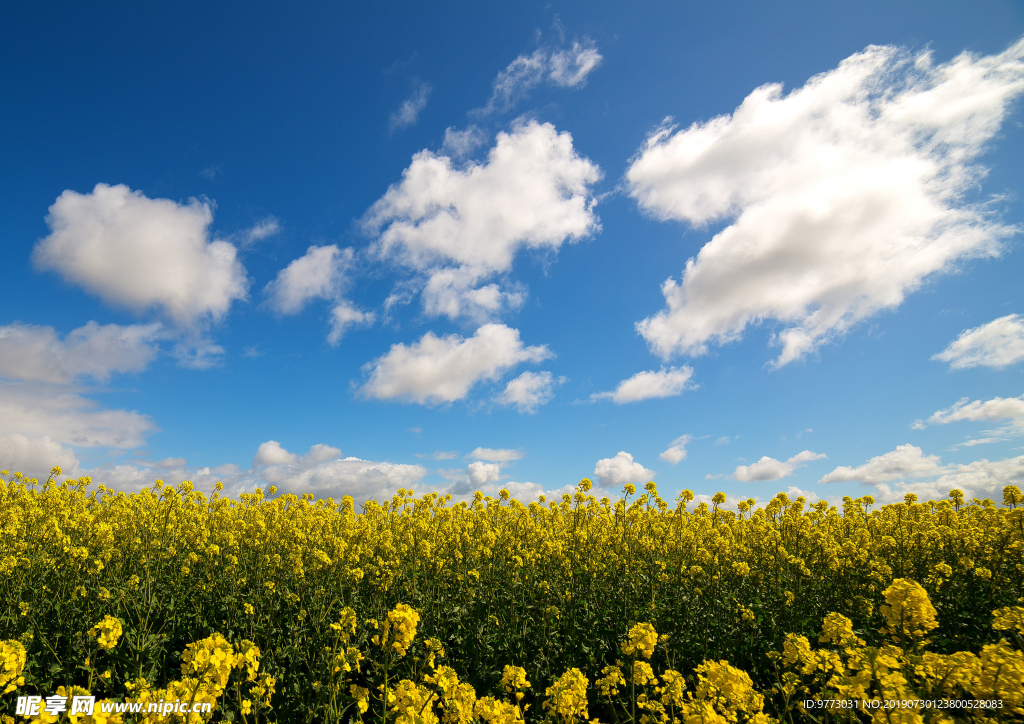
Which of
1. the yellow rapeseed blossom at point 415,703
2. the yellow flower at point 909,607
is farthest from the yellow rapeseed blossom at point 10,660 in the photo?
the yellow flower at point 909,607

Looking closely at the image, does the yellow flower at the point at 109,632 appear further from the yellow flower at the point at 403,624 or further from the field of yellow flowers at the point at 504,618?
the yellow flower at the point at 403,624

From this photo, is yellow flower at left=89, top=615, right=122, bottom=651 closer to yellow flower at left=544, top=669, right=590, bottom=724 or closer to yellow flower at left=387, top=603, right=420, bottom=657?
yellow flower at left=387, top=603, right=420, bottom=657

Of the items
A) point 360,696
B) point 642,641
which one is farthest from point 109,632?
point 642,641

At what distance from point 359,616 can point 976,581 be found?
997 cm

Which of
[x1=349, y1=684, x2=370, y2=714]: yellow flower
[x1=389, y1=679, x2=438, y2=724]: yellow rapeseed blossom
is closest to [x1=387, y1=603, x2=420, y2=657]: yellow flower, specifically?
[x1=389, y1=679, x2=438, y2=724]: yellow rapeseed blossom

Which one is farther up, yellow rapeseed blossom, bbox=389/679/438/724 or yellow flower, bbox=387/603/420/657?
yellow flower, bbox=387/603/420/657

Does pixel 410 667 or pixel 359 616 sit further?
pixel 359 616

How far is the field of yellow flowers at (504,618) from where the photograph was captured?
11.7 ft

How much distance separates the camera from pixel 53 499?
33.2 feet

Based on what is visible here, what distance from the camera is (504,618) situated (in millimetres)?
6441

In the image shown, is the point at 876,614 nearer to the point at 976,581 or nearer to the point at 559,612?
the point at 976,581

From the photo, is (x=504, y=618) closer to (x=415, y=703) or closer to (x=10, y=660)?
(x=415, y=703)

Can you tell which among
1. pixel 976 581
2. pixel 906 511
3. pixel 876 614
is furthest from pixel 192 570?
pixel 906 511

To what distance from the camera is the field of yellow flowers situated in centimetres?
356
